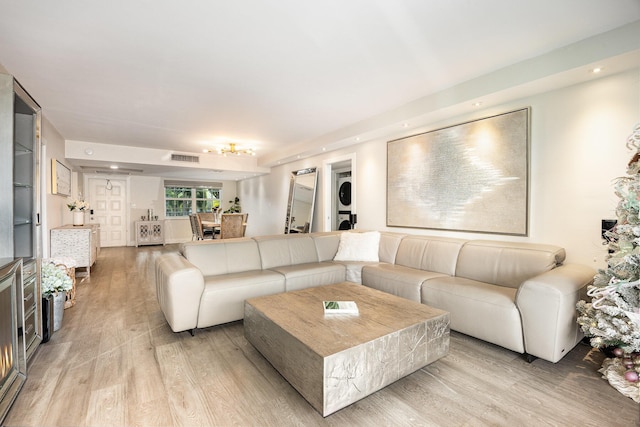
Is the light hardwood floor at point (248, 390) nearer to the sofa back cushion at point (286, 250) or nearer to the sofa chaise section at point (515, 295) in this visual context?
the sofa chaise section at point (515, 295)

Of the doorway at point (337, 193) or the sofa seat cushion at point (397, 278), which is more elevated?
the doorway at point (337, 193)

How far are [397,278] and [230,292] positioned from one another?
5.62ft

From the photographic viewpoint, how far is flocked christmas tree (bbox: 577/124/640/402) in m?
1.82

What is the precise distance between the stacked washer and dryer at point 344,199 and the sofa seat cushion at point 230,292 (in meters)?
3.35

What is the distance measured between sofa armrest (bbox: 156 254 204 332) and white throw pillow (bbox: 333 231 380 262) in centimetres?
194

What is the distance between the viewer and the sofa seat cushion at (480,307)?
2.21m

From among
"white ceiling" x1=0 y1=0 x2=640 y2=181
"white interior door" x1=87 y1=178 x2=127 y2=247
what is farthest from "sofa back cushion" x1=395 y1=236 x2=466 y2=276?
"white interior door" x1=87 y1=178 x2=127 y2=247

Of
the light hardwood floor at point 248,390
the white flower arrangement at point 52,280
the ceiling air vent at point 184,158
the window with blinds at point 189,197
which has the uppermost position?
the ceiling air vent at point 184,158

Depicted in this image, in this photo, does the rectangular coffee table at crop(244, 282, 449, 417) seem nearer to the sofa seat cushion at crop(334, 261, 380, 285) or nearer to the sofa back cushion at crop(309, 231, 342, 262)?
the sofa seat cushion at crop(334, 261, 380, 285)

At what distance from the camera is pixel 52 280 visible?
2.55 meters

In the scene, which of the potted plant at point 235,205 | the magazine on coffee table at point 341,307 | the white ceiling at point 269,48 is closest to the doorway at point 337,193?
the white ceiling at point 269,48

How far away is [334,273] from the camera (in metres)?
3.54

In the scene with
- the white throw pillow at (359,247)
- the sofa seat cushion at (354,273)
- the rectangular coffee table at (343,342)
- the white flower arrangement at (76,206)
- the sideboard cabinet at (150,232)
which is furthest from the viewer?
the sideboard cabinet at (150,232)

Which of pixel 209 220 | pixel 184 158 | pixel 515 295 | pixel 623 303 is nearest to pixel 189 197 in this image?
pixel 209 220
